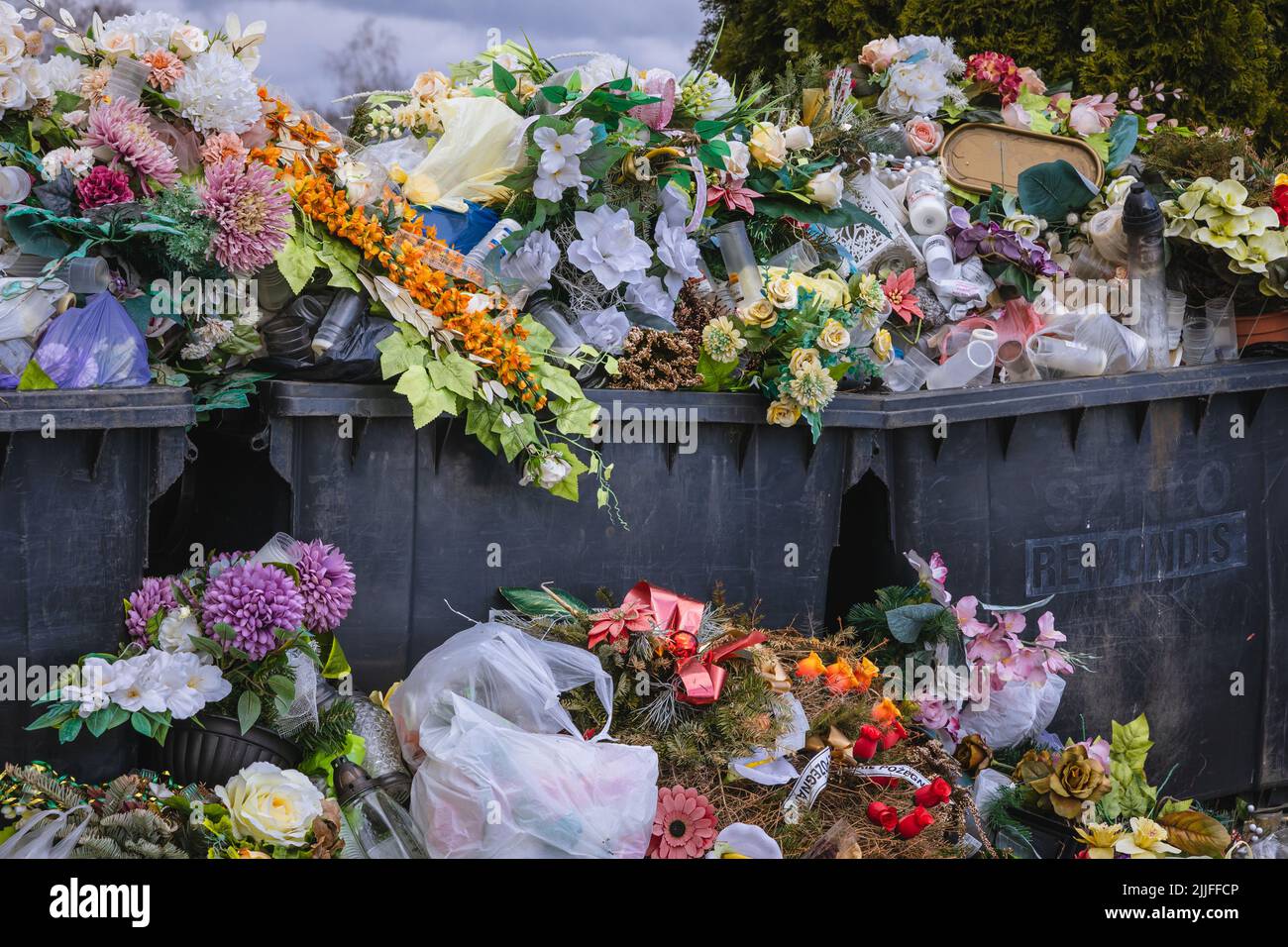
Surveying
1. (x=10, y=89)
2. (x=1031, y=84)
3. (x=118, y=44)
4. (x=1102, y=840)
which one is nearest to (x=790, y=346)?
(x=1102, y=840)

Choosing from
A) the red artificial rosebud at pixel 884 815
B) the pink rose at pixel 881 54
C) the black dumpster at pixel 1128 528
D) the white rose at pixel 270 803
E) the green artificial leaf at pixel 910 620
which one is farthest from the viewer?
the pink rose at pixel 881 54

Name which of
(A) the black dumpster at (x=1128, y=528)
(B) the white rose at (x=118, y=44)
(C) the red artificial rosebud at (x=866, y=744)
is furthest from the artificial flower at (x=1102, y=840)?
(B) the white rose at (x=118, y=44)

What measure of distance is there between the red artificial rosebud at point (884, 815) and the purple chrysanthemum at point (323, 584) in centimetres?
120

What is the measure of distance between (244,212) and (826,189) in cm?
164

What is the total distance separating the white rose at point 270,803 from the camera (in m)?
2.60

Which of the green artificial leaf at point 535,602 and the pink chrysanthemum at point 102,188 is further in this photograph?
the green artificial leaf at point 535,602

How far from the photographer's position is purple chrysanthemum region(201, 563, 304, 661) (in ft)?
9.27

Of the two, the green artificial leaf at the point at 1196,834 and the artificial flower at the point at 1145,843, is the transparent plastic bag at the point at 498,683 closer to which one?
the artificial flower at the point at 1145,843

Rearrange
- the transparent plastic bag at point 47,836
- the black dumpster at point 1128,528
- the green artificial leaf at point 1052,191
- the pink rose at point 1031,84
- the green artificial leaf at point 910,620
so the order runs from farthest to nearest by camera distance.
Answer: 1. the pink rose at point 1031,84
2. the green artificial leaf at point 1052,191
3. the black dumpster at point 1128,528
4. the green artificial leaf at point 910,620
5. the transparent plastic bag at point 47,836

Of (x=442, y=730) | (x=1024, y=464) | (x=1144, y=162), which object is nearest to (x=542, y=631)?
(x=442, y=730)

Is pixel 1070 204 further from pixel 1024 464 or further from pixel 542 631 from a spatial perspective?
pixel 542 631

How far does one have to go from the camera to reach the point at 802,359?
A: 11.3ft

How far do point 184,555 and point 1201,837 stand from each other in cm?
248

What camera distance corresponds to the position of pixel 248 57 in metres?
3.23
